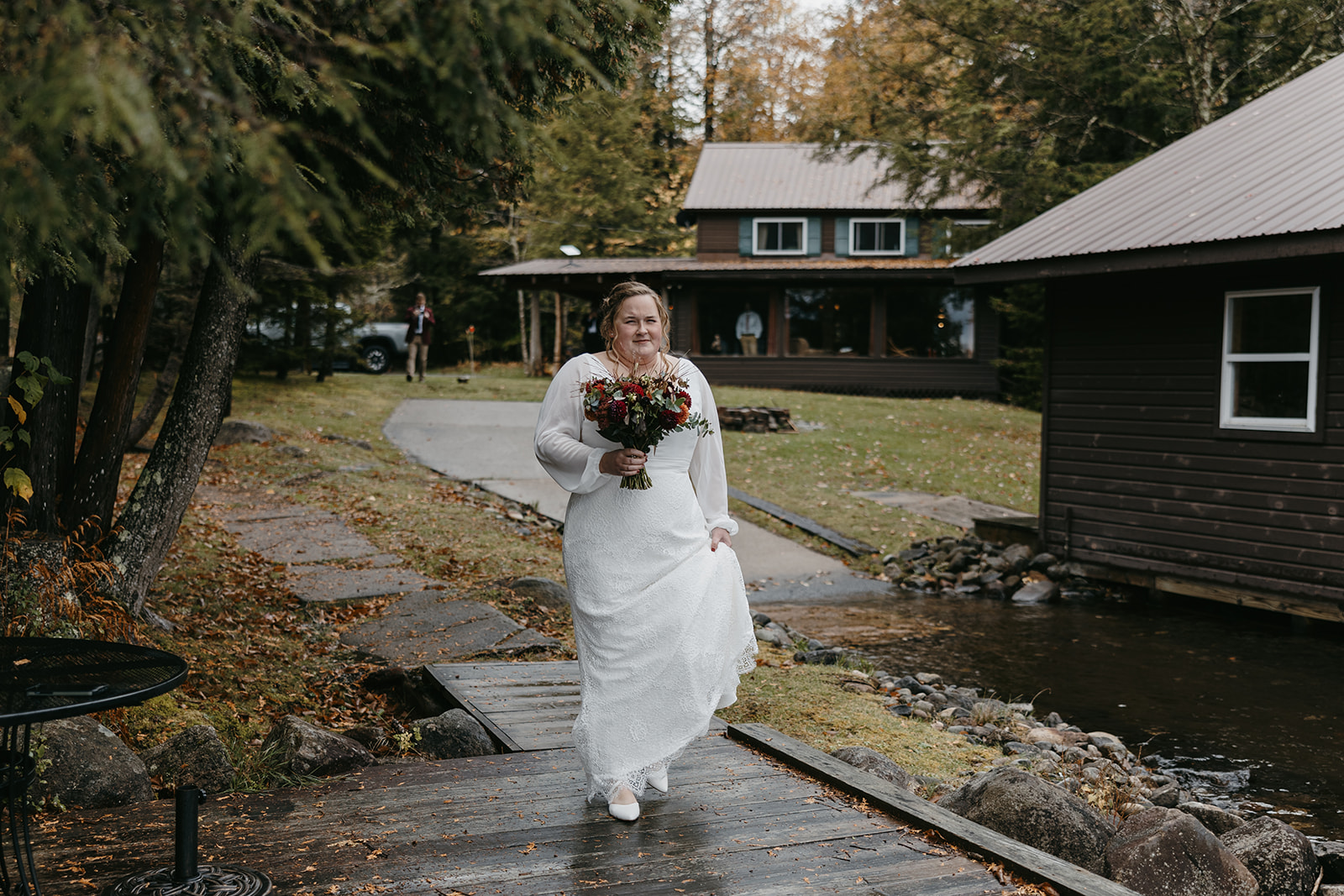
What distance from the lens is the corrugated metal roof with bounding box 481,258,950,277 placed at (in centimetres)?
2759

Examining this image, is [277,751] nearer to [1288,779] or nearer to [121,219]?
[121,219]

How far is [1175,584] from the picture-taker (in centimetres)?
1129

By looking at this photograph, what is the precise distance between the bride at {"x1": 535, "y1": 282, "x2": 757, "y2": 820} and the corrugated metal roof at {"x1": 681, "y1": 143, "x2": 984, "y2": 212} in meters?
26.1

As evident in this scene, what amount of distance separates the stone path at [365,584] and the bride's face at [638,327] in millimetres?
3436

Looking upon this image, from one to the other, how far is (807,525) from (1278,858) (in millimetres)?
9665

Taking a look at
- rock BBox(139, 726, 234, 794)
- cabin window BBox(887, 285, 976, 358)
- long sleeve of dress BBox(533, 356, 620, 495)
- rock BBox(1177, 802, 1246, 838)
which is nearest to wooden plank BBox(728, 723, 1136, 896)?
long sleeve of dress BBox(533, 356, 620, 495)

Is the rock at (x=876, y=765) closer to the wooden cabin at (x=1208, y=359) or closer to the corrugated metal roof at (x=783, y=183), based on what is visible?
the wooden cabin at (x=1208, y=359)

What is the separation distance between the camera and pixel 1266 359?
34.1 feet

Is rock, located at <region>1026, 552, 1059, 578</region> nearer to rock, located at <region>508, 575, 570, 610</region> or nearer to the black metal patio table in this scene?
rock, located at <region>508, 575, 570, 610</region>

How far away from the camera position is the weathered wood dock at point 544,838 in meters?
3.44

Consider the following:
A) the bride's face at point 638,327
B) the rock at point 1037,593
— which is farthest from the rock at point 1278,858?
the rock at point 1037,593

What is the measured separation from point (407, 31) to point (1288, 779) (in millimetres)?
6740

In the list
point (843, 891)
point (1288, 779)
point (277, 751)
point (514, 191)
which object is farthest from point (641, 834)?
point (514, 191)

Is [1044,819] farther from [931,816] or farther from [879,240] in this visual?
[879,240]
